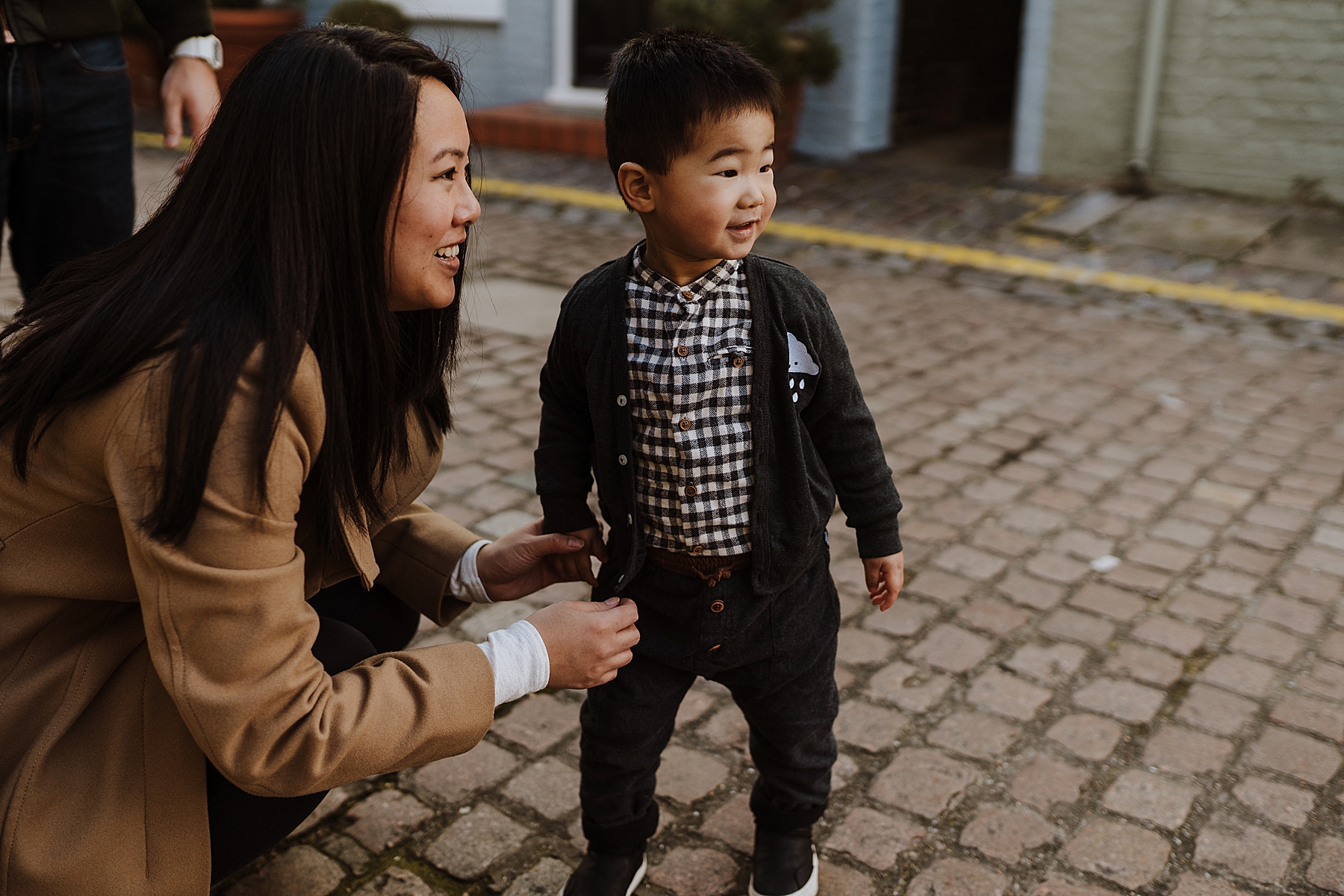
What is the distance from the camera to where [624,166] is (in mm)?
1843

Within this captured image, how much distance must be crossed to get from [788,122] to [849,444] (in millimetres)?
6746

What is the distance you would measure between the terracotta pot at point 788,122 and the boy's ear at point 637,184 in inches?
251

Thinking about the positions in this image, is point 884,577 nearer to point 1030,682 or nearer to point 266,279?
point 1030,682

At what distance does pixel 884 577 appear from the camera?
2059 millimetres

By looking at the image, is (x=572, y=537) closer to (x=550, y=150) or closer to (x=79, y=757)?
(x=79, y=757)

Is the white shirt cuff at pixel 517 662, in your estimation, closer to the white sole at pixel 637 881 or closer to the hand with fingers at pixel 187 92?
the white sole at pixel 637 881

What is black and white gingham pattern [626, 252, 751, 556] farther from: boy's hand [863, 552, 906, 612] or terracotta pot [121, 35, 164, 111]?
terracotta pot [121, 35, 164, 111]

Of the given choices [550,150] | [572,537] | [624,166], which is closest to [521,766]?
[572,537]

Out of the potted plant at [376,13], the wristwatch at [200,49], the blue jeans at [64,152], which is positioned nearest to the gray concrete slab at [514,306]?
the wristwatch at [200,49]

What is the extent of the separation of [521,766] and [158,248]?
1364 mm

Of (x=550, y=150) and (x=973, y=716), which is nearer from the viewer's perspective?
(x=973, y=716)

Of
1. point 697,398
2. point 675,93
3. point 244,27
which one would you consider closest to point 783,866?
point 697,398

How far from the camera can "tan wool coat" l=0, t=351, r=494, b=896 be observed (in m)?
1.48

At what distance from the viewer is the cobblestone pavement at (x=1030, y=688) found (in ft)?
7.44
